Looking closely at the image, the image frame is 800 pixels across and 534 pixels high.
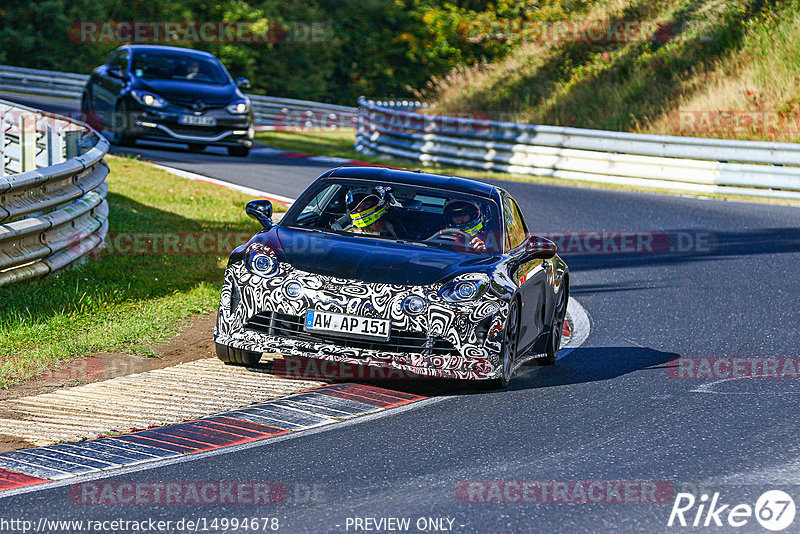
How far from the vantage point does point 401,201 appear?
8.91 meters

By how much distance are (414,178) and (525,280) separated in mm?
1329

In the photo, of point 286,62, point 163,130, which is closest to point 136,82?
point 163,130

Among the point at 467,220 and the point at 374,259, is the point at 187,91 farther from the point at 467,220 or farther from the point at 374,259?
the point at 374,259

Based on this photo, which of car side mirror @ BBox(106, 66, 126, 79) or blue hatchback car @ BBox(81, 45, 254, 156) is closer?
blue hatchback car @ BBox(81, 45, 254, 156)

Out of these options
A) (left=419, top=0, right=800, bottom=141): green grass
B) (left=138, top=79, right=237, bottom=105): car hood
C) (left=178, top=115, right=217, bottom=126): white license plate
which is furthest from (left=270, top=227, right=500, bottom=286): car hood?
(left=419, top=0, right=800, bottom=141): green grass

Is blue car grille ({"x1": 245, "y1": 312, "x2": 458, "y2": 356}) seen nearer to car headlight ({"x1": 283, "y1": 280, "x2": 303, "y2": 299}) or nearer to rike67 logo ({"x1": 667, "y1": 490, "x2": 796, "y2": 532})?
car headlight ({"x1": 283, "y1": 280, "x2": 303, "y2": 299})

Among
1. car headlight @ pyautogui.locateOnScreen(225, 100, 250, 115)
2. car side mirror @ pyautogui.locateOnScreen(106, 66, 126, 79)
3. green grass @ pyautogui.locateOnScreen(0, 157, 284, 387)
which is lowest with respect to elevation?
green grass @ pyautogui.locateOnScreen(0, 157, 284, 387)

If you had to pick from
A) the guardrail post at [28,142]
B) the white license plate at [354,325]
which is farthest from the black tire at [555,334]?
the guardrail post at [28,142]

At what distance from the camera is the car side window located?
8883 mm

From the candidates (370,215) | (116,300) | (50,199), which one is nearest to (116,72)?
(50,199)

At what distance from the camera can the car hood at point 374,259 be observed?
774cm

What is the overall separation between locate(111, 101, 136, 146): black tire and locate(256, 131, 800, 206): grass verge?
18.8 feet

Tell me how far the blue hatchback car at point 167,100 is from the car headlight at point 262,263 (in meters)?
13.3

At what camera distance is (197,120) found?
827 inches
